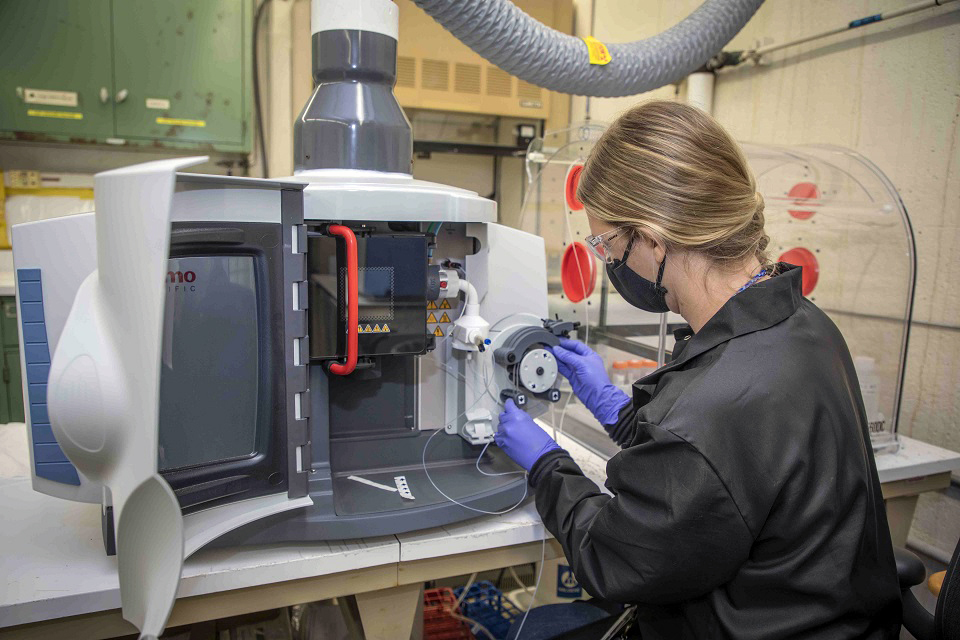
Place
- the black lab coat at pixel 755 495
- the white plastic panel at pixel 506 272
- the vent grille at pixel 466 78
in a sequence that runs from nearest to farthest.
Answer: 1. the black lab coat at pixel 755 495
2. the white plastic panel at pixel 506 272
3. the vent grille at pixel 466 78

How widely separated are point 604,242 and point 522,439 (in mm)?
410

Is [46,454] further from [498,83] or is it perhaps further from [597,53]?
[498,83]

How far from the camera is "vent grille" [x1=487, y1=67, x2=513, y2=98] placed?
3592mm

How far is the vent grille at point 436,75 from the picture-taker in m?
3.46

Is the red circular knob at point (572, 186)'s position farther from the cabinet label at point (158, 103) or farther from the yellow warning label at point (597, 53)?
the cabinet label at point (158, 103)

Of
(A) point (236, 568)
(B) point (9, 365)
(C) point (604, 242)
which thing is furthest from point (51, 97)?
(C) point (604, 242)

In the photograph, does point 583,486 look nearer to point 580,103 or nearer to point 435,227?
point 435,227

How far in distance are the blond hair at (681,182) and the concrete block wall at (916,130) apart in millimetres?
1298

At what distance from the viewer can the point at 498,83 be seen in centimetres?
362

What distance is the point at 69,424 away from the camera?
728 mm

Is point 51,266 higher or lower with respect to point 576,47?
lower

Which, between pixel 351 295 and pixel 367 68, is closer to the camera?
pixel 351 295

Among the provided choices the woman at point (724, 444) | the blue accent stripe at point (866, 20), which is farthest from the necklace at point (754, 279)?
the blue accent stripe at point (866, 20)

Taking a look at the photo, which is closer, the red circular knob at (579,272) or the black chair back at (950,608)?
the black chair back at (950,608)
